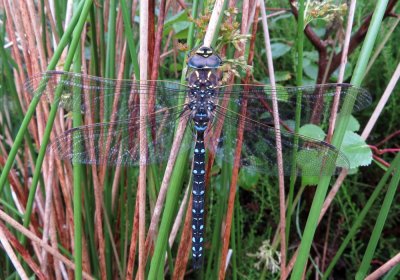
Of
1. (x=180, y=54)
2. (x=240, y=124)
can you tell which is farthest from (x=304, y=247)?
(x=180, y=54)

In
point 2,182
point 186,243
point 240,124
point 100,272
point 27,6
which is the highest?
point 27,6

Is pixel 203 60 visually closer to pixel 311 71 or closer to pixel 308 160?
pixel 308 160

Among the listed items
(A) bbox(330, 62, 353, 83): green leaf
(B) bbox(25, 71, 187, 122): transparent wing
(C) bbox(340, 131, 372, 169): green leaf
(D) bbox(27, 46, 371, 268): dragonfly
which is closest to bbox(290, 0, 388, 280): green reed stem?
(D) bbox(27, 46, 371, 268): dragonfly

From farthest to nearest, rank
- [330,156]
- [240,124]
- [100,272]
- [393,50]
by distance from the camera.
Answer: [393,50] → [100,272] → [240,124] → [330,156]

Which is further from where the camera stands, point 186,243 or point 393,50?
point 393,50

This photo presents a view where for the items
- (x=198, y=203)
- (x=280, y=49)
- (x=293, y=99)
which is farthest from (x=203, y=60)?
(x=280, y=49)

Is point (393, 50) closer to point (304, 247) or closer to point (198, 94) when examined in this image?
point (198, 94)

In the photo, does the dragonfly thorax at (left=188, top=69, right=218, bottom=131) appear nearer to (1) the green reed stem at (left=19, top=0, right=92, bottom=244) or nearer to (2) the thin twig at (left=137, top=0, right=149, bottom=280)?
(2) the thin twig at (left=137, top=0, right=149, bottom=280)
